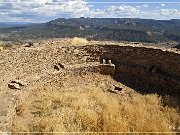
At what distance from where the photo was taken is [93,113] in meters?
9.36

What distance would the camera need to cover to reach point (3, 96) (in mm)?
9656

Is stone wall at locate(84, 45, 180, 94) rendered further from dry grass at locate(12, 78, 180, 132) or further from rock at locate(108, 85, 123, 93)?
dry grass at locate(12, 78, 180, 132)

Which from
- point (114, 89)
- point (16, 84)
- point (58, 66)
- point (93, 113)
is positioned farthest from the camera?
point (58, 66)

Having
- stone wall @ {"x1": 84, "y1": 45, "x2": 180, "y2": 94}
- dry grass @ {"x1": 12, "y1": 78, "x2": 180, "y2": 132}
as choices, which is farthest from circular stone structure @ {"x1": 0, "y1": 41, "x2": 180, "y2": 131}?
dry grass @ {"x1": 12, "y1": 78, "x2": 180, "y2": 132}

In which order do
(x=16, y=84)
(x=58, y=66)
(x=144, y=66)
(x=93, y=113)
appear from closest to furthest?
(x=93, y=113)
(x=16, y=84)
(x=58, y=66)
(x=144, y=66)

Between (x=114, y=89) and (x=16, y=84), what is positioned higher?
(x=16, y=84)

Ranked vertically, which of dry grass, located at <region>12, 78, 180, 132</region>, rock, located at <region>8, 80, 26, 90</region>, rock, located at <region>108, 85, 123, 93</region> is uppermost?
rock, located at <region>8, 80, 26, 90</region>

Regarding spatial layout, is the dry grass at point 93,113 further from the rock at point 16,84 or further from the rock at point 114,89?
the rock at point 16,84

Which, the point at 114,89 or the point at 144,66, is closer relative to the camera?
the point at 114,89

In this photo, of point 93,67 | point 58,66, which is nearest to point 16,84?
point 58,66

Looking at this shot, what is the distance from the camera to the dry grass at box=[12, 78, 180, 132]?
8430mm

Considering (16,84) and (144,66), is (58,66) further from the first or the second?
(144,66)

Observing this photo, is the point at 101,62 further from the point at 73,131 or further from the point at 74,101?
the point at 73,131

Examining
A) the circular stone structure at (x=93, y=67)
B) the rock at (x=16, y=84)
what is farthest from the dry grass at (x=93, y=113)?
the circular stone structure at (x=93, y=67)
